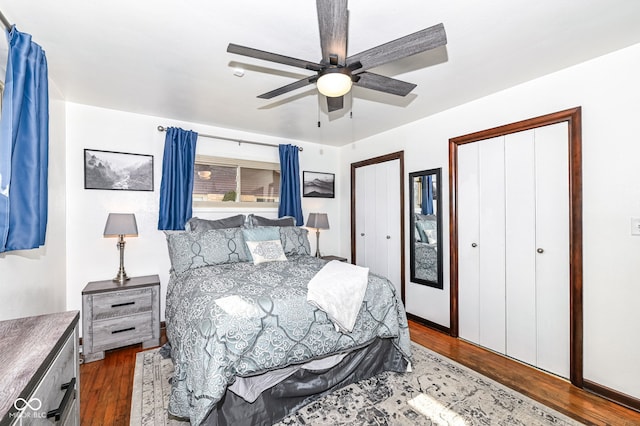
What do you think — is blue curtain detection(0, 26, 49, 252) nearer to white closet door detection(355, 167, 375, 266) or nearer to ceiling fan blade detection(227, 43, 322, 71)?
ceiling fan blade detection(227, 43, 322, 71)

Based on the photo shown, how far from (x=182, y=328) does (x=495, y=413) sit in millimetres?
2196

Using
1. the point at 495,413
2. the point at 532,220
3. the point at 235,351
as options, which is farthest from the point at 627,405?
the point at 235,351

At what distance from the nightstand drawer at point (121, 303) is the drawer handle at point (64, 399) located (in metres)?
1.57

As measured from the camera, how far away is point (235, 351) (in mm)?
1713

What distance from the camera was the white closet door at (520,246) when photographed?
8.59ft

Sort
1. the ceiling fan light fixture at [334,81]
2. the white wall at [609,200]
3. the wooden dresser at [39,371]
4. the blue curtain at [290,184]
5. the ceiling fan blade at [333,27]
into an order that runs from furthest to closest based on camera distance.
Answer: the blue curtain at [290,184] → the white wall at [609,200] → the ceiling fan light fixture at [334,81] → the ceiling fan blade at [333,27] → the wooden dresser at [39,371]

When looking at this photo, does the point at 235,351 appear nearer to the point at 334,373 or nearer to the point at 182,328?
the point at 182,328

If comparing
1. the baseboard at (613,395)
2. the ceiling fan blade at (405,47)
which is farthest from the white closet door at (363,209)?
the ceiling fan blade at (405,47)

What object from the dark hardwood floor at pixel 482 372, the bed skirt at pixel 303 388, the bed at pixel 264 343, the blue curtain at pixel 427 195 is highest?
the blue curtain at pixel 427 195

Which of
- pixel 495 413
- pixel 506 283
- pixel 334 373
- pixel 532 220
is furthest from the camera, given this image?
pixel 506 283

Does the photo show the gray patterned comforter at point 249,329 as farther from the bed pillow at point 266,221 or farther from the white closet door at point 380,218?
the white closet door at point 380,218

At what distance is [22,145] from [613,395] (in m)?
4.18

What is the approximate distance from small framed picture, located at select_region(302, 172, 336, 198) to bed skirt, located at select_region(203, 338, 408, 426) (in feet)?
8.98

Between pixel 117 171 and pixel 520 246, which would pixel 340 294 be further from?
pixel 117 171
